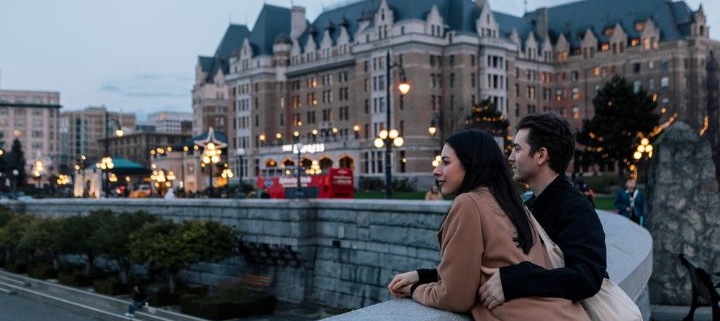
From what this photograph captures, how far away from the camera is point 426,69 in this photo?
260 feet

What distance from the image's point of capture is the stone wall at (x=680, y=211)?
11633 mm

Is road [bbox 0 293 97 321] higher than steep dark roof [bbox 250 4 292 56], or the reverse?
steep dark roof [bbox 250 4 292 56]

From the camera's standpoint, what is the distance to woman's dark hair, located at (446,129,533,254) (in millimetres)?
3600

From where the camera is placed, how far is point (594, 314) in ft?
12.0

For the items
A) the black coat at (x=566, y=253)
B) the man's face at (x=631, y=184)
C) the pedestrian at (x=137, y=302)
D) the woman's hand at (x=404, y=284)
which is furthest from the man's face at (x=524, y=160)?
the pedestrian at (x=137, y=302)

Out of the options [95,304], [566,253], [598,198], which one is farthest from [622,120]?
[566,253]

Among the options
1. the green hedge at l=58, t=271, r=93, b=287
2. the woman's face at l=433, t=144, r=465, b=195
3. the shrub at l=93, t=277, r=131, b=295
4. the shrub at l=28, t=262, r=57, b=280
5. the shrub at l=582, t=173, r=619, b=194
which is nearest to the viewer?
the woman's face at l=433, t=144, r=465, b=195

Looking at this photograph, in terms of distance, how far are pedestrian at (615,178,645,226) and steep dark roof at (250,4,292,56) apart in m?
80.3

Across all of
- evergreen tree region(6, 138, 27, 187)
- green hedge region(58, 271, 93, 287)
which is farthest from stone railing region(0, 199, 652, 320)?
evergreen tree region(6, 138, 27, 187)

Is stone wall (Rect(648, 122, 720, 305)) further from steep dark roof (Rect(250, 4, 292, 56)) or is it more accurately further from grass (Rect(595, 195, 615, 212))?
steep dark roof (Rect(250, 4, 292, 56))

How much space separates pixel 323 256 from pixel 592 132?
41.5 metres

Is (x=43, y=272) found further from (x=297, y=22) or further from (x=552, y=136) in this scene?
(x=297, y=22)

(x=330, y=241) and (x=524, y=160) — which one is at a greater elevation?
(x=524, y=160)

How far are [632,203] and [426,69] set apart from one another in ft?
197
